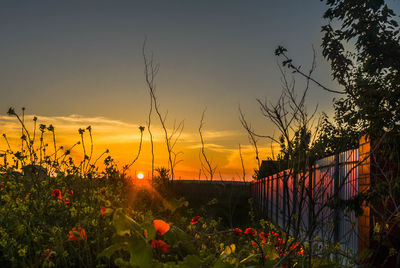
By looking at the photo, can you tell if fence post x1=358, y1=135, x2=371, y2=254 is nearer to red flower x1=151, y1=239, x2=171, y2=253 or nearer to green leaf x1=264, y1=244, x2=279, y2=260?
green leaf x1=264, y1=244, x2=279, y2=260

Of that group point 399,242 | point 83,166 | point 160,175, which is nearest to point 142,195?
point 160,175

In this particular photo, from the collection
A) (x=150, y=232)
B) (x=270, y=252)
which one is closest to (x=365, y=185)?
(x=270, y=252)

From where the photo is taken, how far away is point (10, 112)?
404 cm

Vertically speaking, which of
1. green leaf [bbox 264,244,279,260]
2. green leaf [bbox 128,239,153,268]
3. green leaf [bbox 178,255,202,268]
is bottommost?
green leaf [bbox 264,244,279,260]

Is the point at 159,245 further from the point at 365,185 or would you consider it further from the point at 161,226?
the point at 365,185

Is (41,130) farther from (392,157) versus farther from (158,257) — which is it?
(392,157)

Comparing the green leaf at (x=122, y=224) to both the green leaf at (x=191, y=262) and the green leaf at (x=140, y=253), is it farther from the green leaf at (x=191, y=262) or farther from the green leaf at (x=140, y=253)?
the green leaf at (x=191, y=262)

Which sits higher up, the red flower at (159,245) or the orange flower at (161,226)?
the orange flower at (161,226)

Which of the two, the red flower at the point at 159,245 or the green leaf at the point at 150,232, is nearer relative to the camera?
the green leaf at the point at 150,232

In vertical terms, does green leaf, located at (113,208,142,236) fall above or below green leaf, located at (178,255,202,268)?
above

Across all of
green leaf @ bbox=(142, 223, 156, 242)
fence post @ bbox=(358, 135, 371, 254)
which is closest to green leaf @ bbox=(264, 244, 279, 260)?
green leaf @ bbox=(142, 223, 156, 242)

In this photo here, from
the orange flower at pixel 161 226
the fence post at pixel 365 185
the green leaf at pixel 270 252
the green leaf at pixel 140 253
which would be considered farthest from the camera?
the fence post at pixel 365 185

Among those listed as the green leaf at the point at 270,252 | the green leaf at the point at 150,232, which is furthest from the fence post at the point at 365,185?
the green leaf at the point at 150,232

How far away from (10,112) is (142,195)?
854 centimetres
